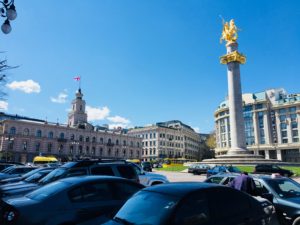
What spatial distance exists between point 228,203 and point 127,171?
592 centimetres

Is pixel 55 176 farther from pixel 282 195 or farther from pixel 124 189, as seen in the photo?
pixel 282 195

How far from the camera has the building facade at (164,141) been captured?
376 ft

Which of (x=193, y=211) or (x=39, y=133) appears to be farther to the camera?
(x=39, y=133)

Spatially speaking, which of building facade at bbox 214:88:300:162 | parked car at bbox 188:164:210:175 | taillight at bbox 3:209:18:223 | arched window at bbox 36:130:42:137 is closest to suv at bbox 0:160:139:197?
taillight at bbox 3:209:18:223

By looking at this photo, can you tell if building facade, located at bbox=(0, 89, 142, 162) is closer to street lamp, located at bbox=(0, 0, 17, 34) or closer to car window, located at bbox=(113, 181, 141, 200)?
street lamp, located at bbox=(0, 0, 17, 34)

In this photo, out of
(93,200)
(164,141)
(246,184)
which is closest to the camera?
(93,200)

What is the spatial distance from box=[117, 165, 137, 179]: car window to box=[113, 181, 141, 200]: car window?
10.5 ft

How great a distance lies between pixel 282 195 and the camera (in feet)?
24.4

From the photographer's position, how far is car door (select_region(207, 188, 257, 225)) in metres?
4.36

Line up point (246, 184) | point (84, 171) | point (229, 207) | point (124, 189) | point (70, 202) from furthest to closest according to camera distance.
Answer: point (84, 171), point (246, 184), point (124, 189), point (70, 202), point (229, 207)

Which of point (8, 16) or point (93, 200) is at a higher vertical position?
point (8, 16)

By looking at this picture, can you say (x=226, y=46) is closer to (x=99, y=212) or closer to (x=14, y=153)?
(x=99, y=212)

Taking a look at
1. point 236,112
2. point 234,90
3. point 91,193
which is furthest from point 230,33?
point 91,193

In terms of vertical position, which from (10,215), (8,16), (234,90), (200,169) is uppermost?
(234,90)
